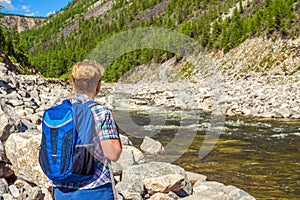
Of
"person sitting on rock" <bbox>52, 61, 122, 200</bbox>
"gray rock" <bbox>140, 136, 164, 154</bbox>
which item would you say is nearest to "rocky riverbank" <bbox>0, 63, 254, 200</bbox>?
"person sitting on rock" <bbox>52, 61, 122, 200</bbox>

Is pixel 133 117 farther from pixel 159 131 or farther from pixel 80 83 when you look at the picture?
pixel 80 83

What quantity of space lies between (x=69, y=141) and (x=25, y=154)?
3631 millimetres

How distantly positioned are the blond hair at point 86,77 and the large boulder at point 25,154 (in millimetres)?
3262

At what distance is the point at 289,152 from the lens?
1073cm

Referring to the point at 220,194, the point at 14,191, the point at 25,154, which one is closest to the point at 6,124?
the point at 25,154

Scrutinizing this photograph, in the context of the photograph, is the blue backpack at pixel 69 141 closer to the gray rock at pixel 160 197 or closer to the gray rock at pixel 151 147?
the gray rock at pixel 160 197

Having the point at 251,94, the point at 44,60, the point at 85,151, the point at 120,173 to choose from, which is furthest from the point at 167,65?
the point at 85,151

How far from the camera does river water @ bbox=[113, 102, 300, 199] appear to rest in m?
8.06

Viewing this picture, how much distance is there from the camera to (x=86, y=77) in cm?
290

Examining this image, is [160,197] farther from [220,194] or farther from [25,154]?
[25,154]

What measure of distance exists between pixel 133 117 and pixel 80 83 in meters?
17.2

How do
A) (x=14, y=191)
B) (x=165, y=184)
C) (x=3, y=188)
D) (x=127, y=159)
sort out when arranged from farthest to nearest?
(x=127, y=159) → (x=165, y=184) → (x=14, y=191) → (x=3, y=188)

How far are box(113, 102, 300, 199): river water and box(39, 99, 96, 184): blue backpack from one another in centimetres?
514

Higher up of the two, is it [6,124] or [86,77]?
[86,77]
